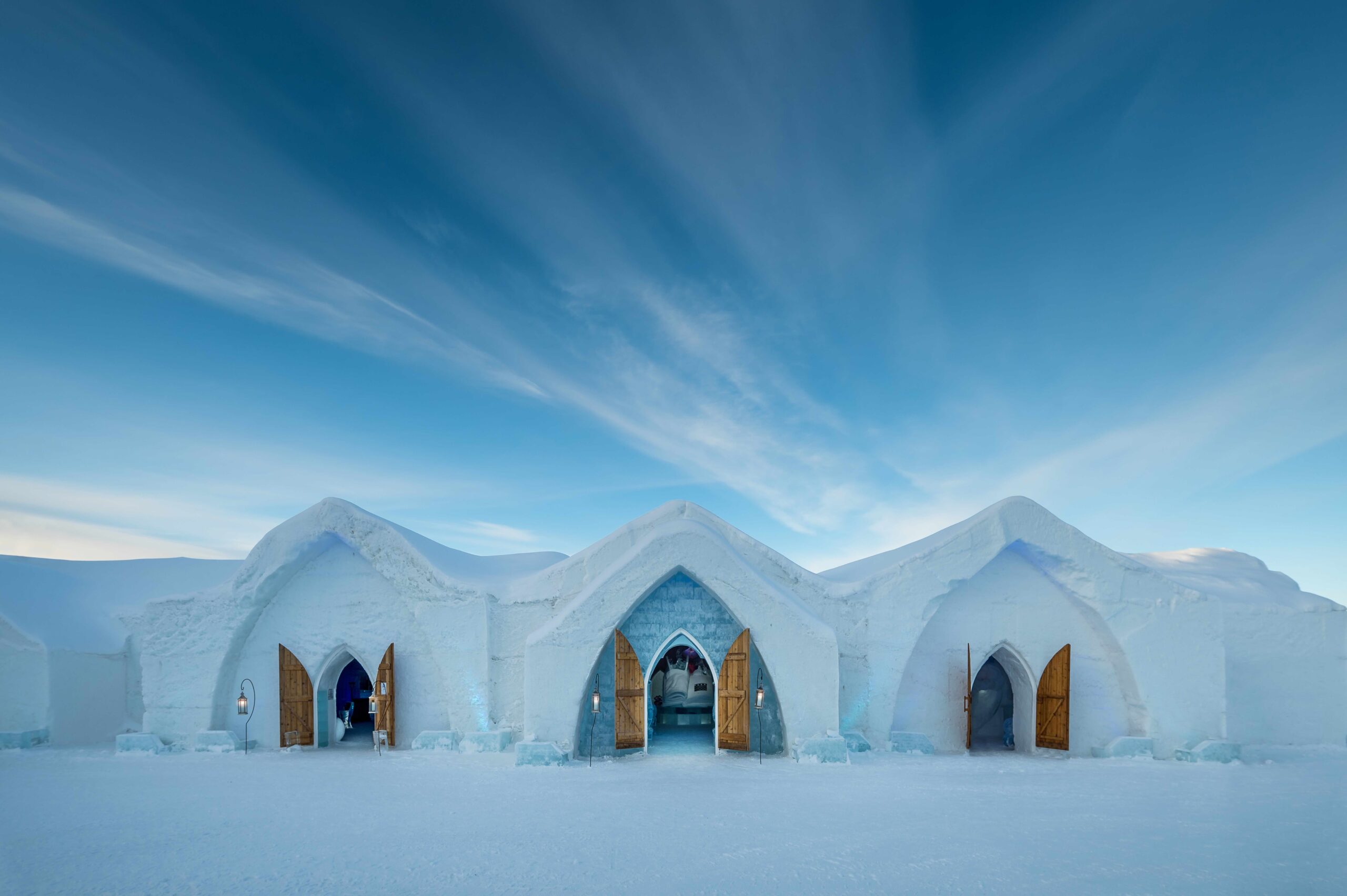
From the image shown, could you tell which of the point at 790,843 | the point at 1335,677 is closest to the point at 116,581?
the point at 790,843

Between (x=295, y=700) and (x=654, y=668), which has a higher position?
(x=654, y=668)

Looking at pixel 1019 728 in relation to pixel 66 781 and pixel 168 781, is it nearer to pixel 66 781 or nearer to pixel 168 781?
pixel 168 781

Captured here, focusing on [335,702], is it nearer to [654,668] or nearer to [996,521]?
[654,668]

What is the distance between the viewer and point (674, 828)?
9055 millimetres

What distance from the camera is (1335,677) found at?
1623 centimetres

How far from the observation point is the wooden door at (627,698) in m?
14.3

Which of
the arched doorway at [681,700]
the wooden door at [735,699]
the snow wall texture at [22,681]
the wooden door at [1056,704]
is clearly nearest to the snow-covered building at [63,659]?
the snow wall texture at [22,681]

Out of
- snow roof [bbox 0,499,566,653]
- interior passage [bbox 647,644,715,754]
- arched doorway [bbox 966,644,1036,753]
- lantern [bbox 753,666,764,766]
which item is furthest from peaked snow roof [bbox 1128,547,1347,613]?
snow roof [bbox 0,499,566,653]

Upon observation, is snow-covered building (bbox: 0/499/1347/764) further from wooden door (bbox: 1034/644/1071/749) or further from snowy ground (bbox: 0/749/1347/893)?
snowy ground (bbox: 0/749/1347/893)

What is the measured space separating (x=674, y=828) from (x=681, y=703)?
1505cm

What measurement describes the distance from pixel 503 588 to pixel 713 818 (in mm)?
7960

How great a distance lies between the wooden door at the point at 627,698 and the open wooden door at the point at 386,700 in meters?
5.08

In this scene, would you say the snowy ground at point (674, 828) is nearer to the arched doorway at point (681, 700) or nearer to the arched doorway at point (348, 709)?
the arched doorway at point (348, 709)

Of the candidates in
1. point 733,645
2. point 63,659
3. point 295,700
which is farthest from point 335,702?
point 733,645
